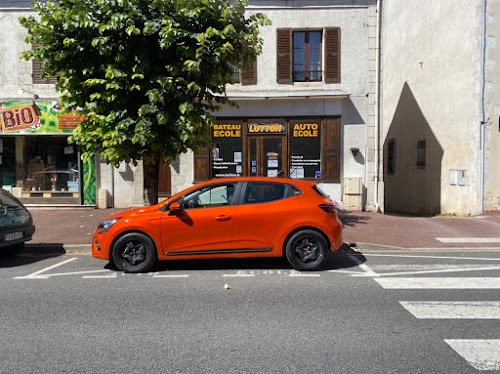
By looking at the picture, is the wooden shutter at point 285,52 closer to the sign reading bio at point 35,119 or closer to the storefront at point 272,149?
the storefront at point 272,149

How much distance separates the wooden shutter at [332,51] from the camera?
43.8 feet

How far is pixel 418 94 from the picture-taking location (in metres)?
16.0

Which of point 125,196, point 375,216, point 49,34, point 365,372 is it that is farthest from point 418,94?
point 365,372

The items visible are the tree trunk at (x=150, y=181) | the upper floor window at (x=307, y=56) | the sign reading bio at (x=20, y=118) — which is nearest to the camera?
the tree trunk at (x=150, y=181)

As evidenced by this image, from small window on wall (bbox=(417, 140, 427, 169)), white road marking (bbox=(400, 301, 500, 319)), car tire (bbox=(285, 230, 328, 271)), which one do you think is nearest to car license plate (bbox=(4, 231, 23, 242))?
car tire (bbox=(285, 230, 328, 271))

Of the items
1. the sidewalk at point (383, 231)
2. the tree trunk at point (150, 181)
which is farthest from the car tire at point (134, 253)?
the tree trunk at point (150, 181)

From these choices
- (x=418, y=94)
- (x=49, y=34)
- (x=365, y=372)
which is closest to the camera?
(x=365, y=372)

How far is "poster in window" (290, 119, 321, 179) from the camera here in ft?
44.7

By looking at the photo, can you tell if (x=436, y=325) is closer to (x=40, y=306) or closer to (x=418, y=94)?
(x=40, y=306)

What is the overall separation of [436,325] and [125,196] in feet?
38.0

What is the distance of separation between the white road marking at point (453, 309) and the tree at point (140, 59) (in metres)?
5.05

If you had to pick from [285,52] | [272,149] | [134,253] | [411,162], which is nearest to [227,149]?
[272,149]

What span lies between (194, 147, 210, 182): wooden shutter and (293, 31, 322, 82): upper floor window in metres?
3.92

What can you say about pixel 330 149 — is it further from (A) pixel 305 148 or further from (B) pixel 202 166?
(B) pixel 202 166
